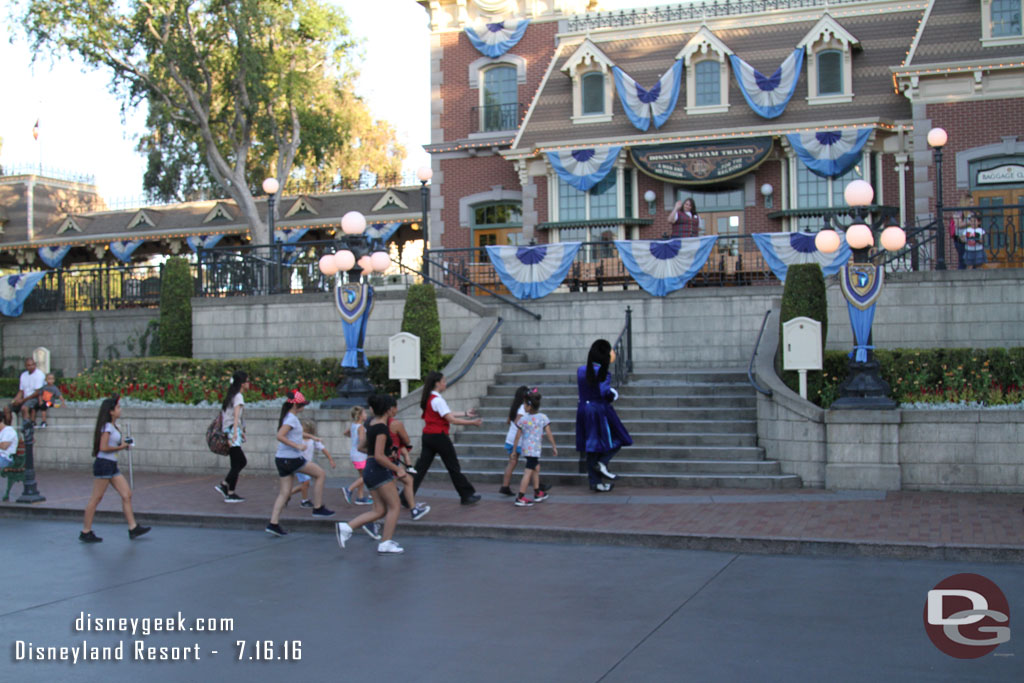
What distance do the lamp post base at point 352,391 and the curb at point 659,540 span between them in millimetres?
3501

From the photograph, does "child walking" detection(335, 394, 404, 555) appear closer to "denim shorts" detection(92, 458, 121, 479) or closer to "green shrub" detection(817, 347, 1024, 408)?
"denim shorts" detection(92, 458, 121, 479)

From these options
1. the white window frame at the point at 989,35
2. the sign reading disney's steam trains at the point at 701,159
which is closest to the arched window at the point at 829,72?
the sign reading disney's steam trains at the point at 701,159

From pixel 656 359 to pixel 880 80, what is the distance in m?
10.00

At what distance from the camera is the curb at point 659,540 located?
30.0 ft

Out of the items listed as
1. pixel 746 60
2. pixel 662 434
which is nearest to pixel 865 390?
pixel 662 434

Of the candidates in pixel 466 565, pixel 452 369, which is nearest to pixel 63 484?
pixel 452 369

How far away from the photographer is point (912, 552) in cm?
927

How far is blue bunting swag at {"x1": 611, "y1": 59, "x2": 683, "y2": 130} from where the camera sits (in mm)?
23938

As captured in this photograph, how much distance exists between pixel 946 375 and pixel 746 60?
517 inches

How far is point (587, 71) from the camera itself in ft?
Answer: 81.9

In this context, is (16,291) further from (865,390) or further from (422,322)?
(865,390)

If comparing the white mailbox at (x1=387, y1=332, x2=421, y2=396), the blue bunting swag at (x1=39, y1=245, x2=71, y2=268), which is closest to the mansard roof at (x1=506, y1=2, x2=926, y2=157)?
the white mailbox at (x1=387, y1=332, x2=421, y2=396)

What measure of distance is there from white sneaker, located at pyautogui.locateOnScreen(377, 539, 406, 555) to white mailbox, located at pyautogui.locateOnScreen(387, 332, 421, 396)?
567 centimetres

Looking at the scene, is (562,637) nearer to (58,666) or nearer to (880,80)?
(58,666)
